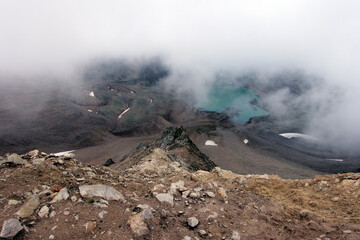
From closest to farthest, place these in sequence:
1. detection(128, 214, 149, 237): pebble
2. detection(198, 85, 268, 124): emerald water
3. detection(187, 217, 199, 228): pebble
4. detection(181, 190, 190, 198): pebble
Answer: detection(128, 214, 149, 237): pebble → detection(187, 217, 199, 228): pebble → detection(181, 190, 190, 198): pebble → detection(198, 85, 268, 124): emerald water

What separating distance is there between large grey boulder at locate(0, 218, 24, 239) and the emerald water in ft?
346

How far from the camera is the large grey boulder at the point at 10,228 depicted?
5098 millimetres

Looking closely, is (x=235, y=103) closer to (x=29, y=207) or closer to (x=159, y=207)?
(x=159, y=207)

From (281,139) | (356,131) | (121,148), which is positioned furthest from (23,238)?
(356,131)

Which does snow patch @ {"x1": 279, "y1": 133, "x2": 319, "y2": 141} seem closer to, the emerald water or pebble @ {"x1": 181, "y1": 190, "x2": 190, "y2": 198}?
the emerald water

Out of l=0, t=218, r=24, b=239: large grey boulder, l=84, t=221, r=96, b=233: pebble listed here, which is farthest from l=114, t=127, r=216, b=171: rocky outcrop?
l=0, t=218, r=24, b=239: large grey boulder

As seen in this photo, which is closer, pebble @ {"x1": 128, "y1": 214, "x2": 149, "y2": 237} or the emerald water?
pebble @ {"x1": 128, "y1": 214, "x2": 149, "y2": 237}

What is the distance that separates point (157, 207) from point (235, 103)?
137 metres

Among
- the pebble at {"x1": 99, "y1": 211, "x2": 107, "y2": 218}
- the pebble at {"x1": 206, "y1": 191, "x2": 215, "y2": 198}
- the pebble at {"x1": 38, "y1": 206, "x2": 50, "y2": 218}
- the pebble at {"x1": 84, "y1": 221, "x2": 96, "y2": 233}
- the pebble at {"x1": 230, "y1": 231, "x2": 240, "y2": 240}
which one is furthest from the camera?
the pebble at {"x1": 206, "y1": 191, "x2": 215, "y2": 198}

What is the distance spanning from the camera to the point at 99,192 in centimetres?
727

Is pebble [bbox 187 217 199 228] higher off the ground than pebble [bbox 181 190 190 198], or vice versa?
pebble [bbox 181 190 190 198]

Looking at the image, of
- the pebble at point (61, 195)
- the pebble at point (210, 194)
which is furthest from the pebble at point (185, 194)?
the pebble at point (61, 195)

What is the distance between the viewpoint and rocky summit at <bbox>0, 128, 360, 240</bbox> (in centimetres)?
588

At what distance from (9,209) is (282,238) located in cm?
757
